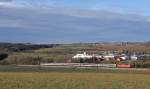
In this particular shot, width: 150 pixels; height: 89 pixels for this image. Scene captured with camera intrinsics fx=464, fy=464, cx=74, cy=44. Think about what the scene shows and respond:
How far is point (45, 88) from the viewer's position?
35406mm

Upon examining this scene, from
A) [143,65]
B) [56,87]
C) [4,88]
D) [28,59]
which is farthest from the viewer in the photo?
[28,59]

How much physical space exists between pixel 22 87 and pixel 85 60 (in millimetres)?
101792

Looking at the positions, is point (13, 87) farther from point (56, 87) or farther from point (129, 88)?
point (129, 88)

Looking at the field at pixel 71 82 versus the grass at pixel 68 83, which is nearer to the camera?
the grass at pixel 68 83

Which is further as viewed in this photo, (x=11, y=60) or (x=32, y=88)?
(x=11, y=60)

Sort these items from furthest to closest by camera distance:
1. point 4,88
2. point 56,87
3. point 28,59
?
point 28,59
point 56,87
point 4,88

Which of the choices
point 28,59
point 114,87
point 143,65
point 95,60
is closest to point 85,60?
point 95,60

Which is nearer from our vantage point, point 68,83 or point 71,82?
point 68,83

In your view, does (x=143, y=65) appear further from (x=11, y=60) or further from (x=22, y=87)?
(x=22, y=87)

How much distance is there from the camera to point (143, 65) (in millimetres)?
106250

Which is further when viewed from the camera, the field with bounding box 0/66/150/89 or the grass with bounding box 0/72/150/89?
the field with bounding box 0/66/150/89

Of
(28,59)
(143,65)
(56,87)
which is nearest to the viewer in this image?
(56,87)

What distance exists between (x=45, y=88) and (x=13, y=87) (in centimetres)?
245

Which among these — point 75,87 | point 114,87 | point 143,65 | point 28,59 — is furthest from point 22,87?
point 28,59
